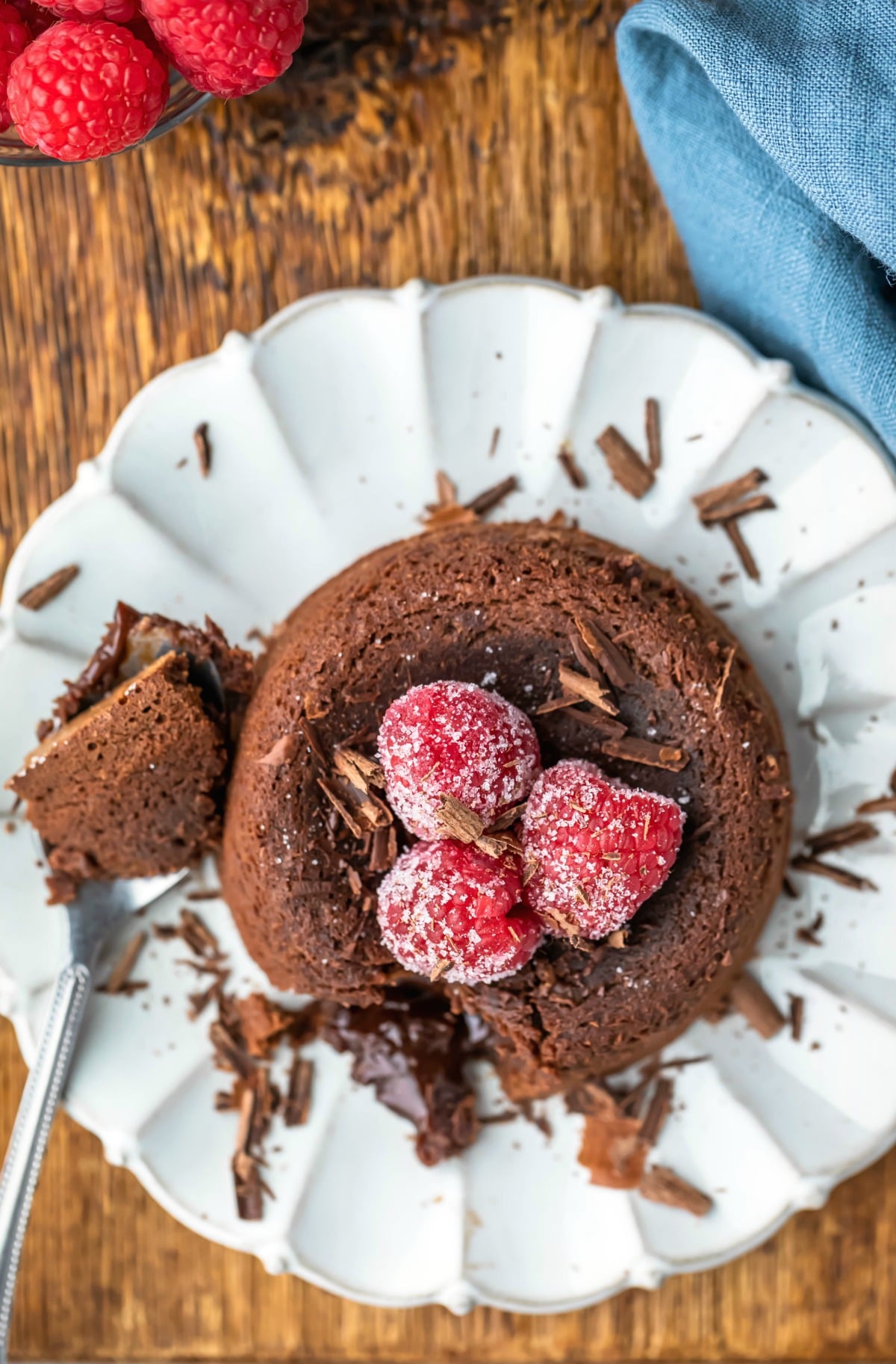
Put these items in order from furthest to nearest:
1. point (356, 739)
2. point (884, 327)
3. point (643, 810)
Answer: point (884, 327) → point (356, 739) → point (643, 810)

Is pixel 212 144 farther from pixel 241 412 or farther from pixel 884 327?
pixel 884 327

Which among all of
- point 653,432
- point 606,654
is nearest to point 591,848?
point 606,654

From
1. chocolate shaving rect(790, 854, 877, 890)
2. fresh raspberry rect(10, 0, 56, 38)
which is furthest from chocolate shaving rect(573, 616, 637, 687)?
fresh raspberry rect(10, 0, 56, 38)

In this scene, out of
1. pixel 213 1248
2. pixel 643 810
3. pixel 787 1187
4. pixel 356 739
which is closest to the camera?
pixel 643 810

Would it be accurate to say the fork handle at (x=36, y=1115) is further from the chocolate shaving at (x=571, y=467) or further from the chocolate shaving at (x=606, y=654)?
the chocolate shaving at (x=571, y=467)

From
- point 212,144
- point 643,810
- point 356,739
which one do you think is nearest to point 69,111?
point 212,144

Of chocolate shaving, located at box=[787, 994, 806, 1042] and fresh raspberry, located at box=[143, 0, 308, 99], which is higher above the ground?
fresh raspberry, located at box=[143, 0, 308, 99]

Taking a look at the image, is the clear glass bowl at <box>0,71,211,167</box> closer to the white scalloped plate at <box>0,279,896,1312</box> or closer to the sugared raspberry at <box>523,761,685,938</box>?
the white scalloped plate at <box>0,279,896,1312</box>

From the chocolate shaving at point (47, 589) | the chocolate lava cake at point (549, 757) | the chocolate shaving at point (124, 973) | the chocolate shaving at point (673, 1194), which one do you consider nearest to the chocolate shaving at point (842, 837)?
the chocolate lava cake at point (549, 757)
